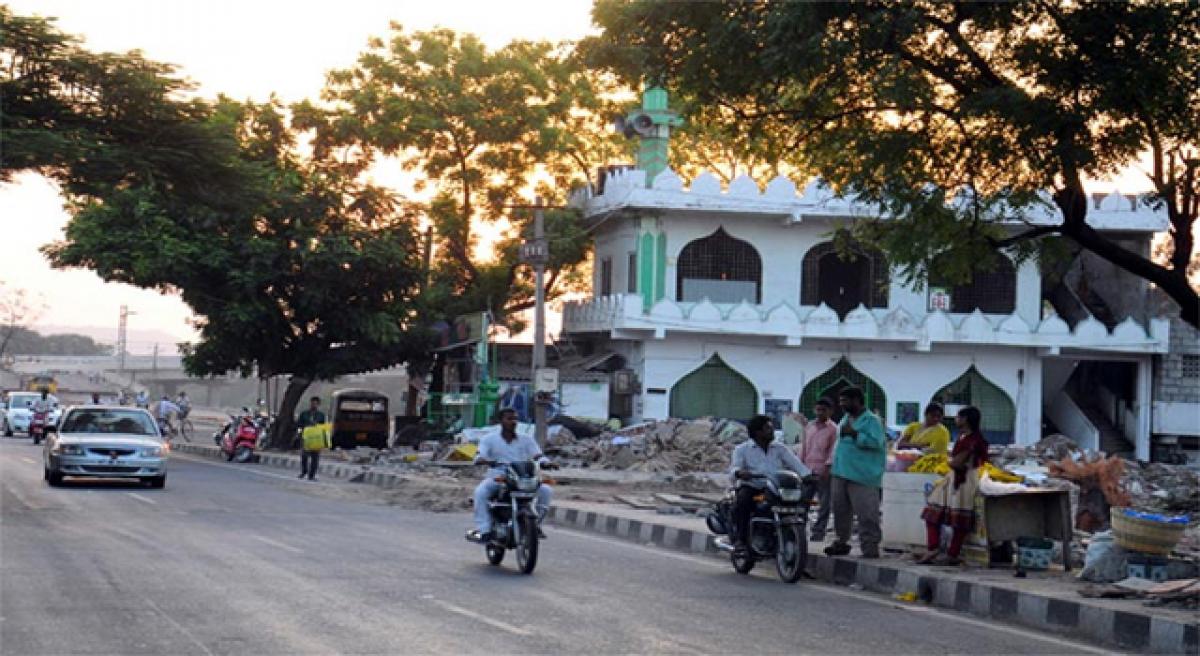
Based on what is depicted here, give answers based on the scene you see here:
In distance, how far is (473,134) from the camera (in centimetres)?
4619

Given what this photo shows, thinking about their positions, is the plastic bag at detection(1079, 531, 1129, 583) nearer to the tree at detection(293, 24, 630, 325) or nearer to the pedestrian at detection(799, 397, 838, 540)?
the pedestrian at detection(799, 397, 838, 540)

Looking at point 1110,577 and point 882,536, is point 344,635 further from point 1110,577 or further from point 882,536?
point 882,536

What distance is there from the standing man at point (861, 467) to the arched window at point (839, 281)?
3005cm

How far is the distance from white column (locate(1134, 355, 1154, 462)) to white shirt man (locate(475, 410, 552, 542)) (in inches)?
1361

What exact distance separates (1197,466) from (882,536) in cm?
3121

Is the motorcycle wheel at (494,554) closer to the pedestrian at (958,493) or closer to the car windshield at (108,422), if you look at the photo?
the pedestrian at (958,493)

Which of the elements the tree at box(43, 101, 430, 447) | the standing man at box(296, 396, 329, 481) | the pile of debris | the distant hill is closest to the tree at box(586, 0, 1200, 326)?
the standing man at box(296, 396, 329, 481)

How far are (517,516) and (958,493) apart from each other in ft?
12.7

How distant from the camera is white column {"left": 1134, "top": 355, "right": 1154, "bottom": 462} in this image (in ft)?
148

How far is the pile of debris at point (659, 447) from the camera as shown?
35.8 metres

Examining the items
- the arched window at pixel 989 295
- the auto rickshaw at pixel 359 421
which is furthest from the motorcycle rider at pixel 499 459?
the arched window at pixel 989 295

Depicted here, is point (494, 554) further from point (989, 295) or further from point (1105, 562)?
point (989, 295)

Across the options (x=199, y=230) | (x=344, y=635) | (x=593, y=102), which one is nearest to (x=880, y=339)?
(x=593, y=102)

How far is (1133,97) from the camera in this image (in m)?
12.9
